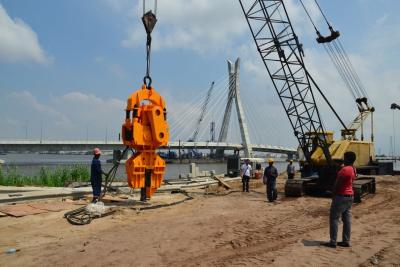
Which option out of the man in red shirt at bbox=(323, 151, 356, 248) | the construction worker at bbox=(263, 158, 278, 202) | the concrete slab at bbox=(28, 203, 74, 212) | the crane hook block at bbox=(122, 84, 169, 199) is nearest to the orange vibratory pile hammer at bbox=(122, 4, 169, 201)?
the crane hook block at bbox=(122, 84, 169, 199)

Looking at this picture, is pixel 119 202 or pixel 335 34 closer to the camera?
pixel 119 202

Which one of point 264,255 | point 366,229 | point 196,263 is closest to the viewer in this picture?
point 196,263

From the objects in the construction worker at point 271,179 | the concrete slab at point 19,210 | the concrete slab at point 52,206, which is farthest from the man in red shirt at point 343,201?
the construction worker at point 271,179

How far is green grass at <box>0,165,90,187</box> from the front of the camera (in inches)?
→ 773

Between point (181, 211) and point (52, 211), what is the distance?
349 centimetres

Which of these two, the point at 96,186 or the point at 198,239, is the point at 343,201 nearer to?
the point at 198,239

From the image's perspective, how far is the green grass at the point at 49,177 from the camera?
64.5 feet

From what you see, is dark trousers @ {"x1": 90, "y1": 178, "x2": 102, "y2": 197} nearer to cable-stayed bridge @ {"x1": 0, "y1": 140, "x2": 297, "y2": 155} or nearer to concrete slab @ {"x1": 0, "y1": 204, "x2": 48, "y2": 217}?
concrete slab @ {"x1": 0, "y1": 204, "x2": 48, "y2": 217}

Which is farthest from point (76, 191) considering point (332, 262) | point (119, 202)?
point (332, 262)

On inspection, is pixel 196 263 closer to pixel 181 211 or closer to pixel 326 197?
pixel 181 211

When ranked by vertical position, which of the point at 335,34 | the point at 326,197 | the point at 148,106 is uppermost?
the point at 335,34

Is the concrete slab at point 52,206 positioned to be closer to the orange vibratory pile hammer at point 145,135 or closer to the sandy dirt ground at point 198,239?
the sandy dirt ground at point 198,239

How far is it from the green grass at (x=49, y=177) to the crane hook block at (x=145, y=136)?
946 centimetres

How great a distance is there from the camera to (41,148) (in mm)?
70188
